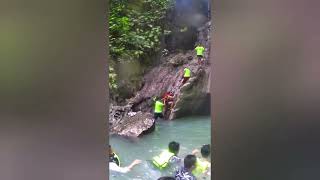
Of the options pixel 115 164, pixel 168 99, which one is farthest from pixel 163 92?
pixel 115 164

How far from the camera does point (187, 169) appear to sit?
3197 millimetres

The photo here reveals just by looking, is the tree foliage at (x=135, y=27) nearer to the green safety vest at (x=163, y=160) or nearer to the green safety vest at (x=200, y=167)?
the green safety vest at (x=163, y=160)

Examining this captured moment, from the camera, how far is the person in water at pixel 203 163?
121 inches

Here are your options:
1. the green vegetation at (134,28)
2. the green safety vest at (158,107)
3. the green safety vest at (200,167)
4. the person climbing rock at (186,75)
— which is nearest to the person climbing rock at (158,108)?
the green safety vest at (158,107)

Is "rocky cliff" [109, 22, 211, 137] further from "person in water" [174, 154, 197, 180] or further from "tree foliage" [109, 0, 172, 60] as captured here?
"person in water" [174, 154, 197, 180]

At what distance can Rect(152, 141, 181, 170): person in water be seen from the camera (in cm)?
317

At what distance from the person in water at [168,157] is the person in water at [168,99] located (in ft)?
0.94

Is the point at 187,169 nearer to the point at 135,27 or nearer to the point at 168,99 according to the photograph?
the point at 168,99

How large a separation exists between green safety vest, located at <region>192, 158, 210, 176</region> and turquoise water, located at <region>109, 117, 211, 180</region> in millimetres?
116

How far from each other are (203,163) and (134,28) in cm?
113
